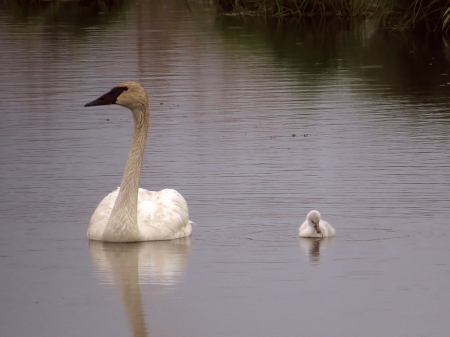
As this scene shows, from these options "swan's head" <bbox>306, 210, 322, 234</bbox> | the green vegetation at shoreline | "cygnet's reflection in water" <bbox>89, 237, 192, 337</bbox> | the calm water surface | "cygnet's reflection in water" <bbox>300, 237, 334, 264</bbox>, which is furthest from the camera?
the green vegetation at shoreline

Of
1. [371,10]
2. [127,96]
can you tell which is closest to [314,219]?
[127,96]

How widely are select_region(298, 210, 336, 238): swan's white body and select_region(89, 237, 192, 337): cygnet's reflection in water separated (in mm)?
875

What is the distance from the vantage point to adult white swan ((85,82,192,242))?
7.40 meters

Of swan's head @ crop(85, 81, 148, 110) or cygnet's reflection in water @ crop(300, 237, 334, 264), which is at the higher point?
swan's head @ crop(85, 81, 148, 110)

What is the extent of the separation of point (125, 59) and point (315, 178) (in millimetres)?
13103

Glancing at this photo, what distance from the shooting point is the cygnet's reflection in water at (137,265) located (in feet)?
19.5

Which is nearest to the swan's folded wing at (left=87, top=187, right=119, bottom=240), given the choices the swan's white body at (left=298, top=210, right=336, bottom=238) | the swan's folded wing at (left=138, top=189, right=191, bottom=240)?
the swan's folded wing at (left=138, top=189, right=191, bottom=240)

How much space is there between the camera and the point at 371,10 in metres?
35.0

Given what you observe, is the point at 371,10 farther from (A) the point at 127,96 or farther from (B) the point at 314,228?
(B) the point at 314,228

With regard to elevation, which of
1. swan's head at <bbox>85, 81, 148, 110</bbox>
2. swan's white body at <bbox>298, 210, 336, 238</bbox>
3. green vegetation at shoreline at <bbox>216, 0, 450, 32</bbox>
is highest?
swan's head at <bbox>85, 81, 148, 110</bbox>

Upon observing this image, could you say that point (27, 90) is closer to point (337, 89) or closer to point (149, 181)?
point (337, 89)

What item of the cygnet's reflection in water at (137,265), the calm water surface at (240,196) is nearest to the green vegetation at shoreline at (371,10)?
the calm water surface at (240,196)

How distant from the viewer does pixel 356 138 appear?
12039 mm

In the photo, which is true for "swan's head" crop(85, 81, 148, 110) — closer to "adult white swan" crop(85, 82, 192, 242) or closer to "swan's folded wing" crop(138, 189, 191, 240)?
"adult white swan" crop(85, 82, 192, 242)
